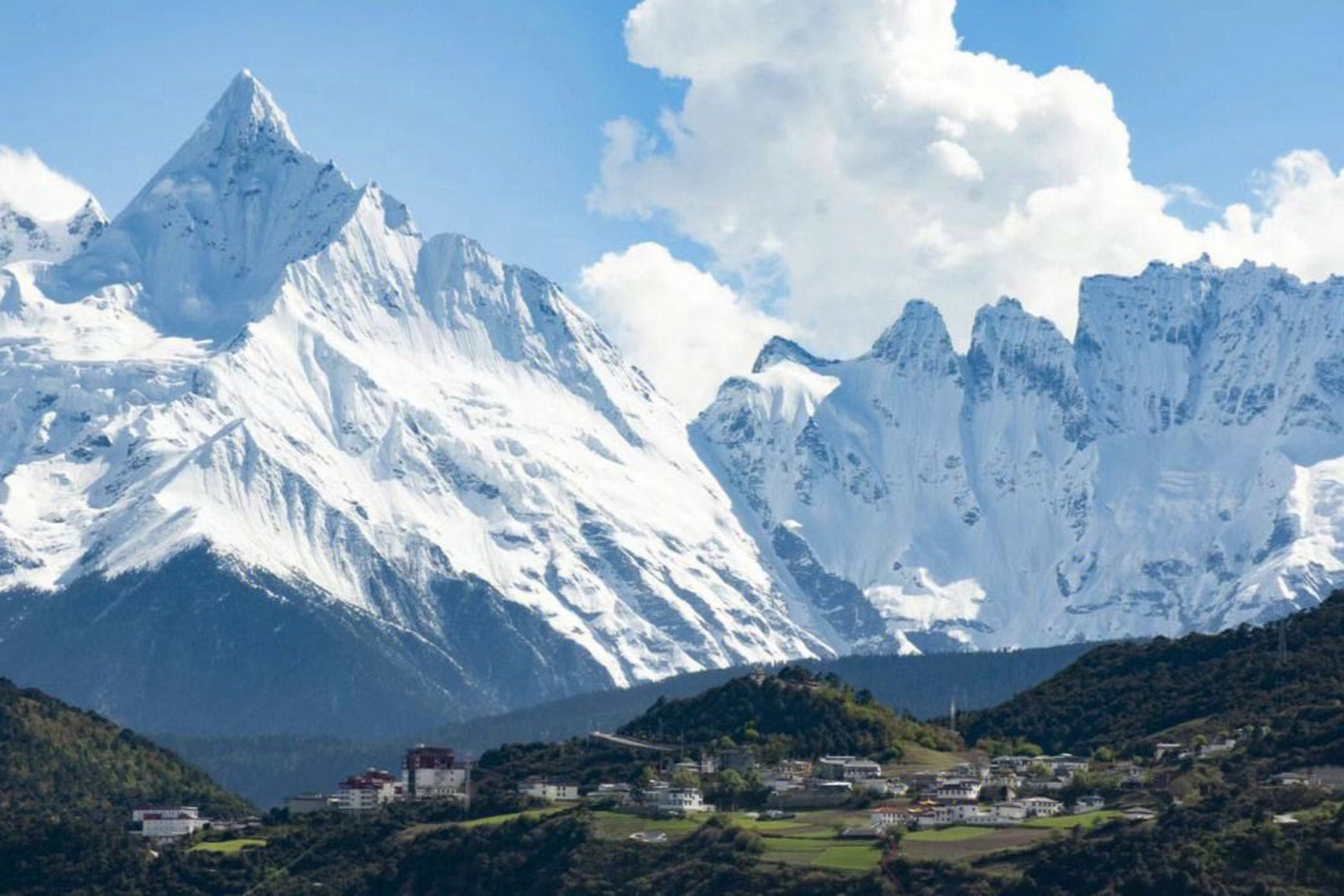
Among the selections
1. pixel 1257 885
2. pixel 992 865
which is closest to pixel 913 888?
pixel 992 865

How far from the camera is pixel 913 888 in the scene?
193 m

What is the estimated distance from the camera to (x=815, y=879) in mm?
196625

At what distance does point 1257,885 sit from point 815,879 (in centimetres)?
2762

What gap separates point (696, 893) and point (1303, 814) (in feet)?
118

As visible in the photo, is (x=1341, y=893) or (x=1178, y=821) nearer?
(x=1341, y=893)

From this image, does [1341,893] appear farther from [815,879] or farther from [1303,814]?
[815,879]

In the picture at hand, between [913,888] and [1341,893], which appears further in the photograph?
[913,888]

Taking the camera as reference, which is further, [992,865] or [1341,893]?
[992,865]

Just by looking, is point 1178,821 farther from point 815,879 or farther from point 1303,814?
point 815,879

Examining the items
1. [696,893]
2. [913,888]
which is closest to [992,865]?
[913,888]

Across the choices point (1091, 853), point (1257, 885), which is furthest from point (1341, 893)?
Answer: point (1091, 853)

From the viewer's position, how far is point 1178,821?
646ft

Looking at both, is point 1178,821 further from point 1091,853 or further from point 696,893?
point 696,893

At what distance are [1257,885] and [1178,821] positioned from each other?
50.0 ft
